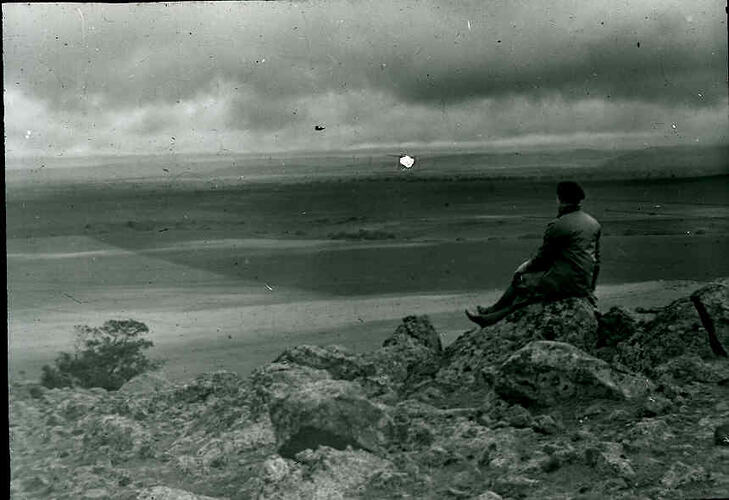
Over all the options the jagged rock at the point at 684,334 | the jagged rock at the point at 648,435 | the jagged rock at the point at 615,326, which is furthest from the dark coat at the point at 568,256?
the jagged rock at the point at 648,435

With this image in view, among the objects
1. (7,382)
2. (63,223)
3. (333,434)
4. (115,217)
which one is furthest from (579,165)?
(7,382)

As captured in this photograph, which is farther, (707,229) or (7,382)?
(707,229)

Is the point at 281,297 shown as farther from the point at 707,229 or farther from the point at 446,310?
the point at 707,229

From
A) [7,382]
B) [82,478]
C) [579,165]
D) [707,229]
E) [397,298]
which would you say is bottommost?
[82,478]

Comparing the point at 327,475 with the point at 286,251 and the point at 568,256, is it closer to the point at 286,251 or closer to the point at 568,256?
the point at 286,251

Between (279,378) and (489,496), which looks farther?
(279,378)

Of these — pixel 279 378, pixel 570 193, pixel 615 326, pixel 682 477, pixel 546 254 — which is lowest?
pixel 682 477

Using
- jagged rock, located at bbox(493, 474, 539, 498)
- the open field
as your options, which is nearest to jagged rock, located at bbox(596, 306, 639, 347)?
the open field

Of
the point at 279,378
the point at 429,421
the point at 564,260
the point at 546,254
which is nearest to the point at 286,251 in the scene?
the point at 279,378
